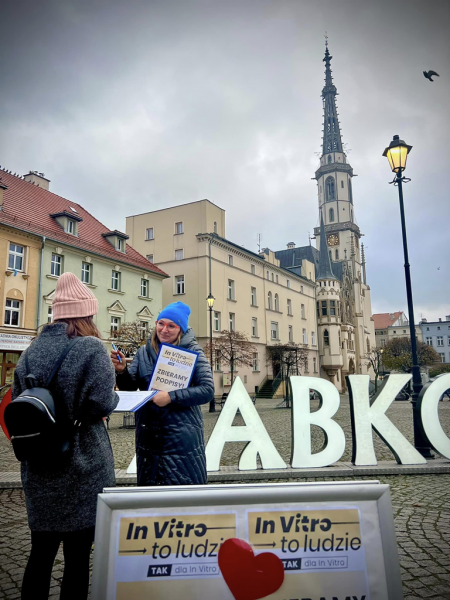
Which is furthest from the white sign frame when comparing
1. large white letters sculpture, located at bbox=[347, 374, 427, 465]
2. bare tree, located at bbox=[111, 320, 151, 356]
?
bare tree, located at bbox=[111, 320, 151, 356]

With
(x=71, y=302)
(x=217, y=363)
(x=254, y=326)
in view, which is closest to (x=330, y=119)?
(x=254, y=326)

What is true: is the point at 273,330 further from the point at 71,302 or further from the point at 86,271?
the point at 71,302

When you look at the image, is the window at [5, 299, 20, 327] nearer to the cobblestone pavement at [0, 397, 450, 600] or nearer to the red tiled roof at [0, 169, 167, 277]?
the red tiled roof at [0, 169, 167, 277]

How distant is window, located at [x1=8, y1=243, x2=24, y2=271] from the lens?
23250mm

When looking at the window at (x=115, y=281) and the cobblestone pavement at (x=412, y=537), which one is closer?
the cobblestone pavement at (x=412, y=537)

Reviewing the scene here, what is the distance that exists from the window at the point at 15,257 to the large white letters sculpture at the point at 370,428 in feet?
70.0

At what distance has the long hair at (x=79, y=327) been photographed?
93.6 inches

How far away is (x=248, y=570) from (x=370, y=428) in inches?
248

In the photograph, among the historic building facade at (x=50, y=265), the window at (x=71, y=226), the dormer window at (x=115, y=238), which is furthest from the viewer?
the dormer window at (x=115, y=238)

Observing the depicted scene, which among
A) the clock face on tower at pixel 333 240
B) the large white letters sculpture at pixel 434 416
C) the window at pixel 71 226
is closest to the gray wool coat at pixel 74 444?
the large white letters sculpture at pixel 434 416

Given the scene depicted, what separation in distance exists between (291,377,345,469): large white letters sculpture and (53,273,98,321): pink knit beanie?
522 centimetres

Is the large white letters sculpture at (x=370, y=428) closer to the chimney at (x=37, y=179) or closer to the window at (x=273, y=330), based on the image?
the chimney at (x=37, y=179)

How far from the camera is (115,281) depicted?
29.9 meters

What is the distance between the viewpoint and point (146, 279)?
3253cm
